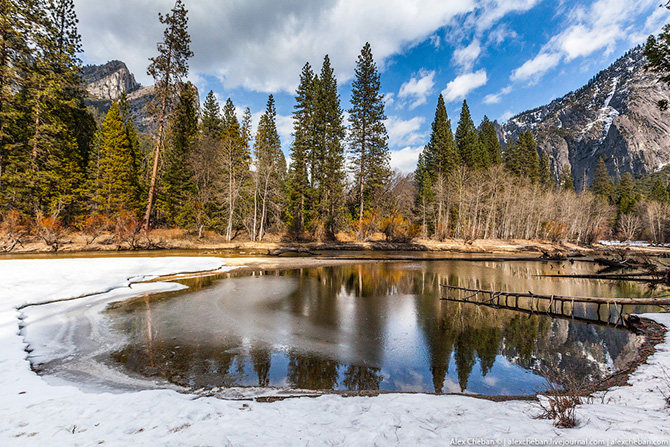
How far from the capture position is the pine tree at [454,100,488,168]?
5031cm

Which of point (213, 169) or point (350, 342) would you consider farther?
point (213, 169)

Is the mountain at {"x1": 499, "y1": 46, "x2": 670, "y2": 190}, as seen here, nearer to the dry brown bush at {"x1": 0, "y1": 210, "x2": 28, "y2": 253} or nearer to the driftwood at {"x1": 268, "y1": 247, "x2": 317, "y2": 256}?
the driftwood at {"x1": 268, "y1": 247, "x2": 317, "y2": 256}

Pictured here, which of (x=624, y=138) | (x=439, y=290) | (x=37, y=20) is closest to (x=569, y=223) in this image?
(x=439, y=290)

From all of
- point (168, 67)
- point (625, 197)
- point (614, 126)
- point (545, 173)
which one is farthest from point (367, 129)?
point (614, 126)

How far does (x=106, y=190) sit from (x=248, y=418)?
3443 centimetres

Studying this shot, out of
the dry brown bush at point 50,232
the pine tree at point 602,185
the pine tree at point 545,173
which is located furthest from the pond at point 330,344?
the pine tree at point 602,185

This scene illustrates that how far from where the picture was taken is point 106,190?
28.7m

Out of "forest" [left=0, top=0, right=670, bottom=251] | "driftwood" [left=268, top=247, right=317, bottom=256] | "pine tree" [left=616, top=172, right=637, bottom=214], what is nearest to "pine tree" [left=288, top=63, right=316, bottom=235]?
"forest" [left=0, top=0, right=670, bottom=251]

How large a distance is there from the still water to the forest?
2132 centimetres

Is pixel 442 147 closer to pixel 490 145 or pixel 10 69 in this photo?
pixel 490 145

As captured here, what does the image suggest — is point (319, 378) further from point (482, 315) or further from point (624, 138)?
point (624, 138)

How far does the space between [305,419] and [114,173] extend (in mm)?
35858

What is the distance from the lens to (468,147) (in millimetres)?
50531

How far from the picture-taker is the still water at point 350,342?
556 cm
